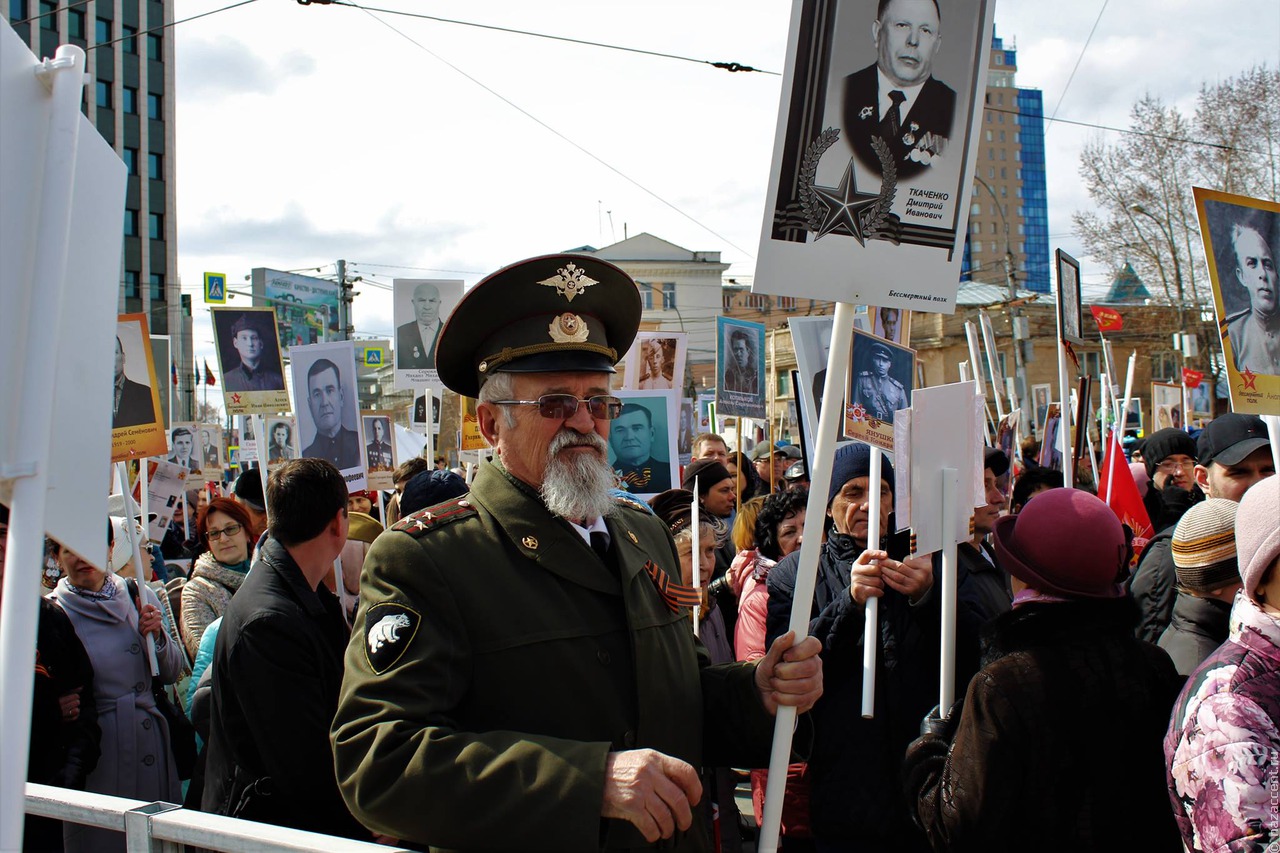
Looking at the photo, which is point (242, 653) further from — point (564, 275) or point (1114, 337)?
point (1114, 337)

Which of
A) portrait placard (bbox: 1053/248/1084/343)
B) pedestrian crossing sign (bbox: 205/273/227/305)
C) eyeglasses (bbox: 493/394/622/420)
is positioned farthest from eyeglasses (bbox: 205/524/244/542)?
pedestrian crossing sign (bbox: 205/273/227/305)

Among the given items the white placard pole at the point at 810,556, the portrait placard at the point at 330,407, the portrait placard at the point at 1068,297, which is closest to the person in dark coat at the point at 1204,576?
the white placard pole at the point at 810,556

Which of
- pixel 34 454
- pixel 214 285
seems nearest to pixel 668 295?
pixel 214 285

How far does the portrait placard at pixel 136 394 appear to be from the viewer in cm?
601

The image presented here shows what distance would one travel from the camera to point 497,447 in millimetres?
2582

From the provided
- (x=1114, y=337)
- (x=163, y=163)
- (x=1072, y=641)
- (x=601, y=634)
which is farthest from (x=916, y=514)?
(x=163, y=163)

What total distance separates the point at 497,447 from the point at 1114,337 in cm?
4633

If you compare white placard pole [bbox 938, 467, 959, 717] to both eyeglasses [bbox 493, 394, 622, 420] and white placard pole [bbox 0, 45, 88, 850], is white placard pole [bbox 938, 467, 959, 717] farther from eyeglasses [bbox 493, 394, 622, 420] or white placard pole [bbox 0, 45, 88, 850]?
white placard pole [bbox 0, 45, 88, 850]

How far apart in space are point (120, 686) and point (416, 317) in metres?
5.68

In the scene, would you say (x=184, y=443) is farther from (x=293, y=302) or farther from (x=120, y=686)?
(x=293, y=302)

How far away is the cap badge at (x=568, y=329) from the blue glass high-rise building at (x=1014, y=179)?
151844 mm

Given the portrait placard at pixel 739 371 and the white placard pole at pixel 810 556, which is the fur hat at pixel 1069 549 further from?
the portrait placard at pixel 739 371

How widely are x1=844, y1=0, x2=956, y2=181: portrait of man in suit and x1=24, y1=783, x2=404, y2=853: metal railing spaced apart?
171 centimetres

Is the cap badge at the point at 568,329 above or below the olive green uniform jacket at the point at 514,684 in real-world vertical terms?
above
